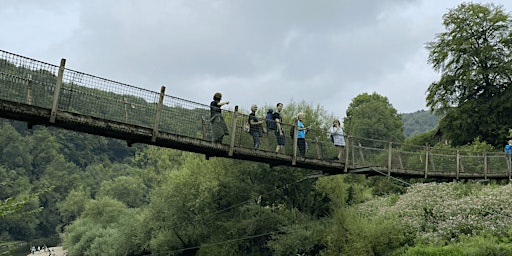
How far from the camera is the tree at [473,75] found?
29.4 metres

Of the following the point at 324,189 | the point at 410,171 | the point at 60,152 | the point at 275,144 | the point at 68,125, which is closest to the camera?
the point at 68,125

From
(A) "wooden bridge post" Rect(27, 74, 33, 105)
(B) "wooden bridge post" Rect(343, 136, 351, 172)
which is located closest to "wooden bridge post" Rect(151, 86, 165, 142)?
(A) "wooden bridge post" Rect(27, 74, 33, 105)

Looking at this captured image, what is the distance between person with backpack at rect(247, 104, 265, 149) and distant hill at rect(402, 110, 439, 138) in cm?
14394

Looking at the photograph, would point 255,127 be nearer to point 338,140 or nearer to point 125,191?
point 338,140

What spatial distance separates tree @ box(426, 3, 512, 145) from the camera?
2941 cm

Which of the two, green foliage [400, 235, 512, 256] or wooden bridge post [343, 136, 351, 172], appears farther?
green foliage [400, 235, 512, 256]

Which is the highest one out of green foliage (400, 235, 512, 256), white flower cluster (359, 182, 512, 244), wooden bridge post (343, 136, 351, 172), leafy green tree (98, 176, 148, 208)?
wooden bridge post (343, 136, 351, 172)

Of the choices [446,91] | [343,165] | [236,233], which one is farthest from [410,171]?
[446,91]

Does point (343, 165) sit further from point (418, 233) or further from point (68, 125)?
point (418, 233)

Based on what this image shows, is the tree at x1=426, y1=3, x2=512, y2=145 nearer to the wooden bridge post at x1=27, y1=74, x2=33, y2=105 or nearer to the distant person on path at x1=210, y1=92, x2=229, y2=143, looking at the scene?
the distant person on path at x1=210, y1=92, x2=229, y2=143

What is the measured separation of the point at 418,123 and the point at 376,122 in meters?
117

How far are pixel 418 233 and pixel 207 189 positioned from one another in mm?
10474

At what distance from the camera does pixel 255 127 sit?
11.5 metres

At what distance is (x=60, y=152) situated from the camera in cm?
9681
